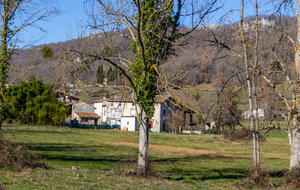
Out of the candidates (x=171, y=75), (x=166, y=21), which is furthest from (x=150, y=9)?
(x=171, y=75)

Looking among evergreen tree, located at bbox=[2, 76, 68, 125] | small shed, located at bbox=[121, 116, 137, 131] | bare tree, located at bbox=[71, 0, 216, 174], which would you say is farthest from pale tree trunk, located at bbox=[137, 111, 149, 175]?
small shed, located at bbox=[121, 116, 137, 131]

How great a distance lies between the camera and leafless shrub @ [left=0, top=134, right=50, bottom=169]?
33.8 feet

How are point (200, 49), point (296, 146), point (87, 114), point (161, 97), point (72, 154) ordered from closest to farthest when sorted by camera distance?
point (161, 97), point (200, 49), point (296, 146), point (72, 154), point (87, 114)

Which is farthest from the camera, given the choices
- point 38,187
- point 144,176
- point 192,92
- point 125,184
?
point 144,176

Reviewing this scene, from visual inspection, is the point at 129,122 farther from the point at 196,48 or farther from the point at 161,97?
the point at 161,97

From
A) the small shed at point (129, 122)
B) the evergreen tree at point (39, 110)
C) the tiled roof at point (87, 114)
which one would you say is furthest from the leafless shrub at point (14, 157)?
the tiled roof at point (87, 114)

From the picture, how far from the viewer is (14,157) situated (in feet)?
34.4

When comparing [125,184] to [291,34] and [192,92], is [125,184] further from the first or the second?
[291,34]

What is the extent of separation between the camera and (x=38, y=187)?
24.7 feet

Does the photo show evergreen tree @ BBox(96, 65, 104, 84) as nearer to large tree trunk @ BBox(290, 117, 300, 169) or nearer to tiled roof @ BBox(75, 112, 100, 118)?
large tree trunk @ BBox(290, 117, 300, 169)

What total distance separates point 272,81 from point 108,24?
24.2ft

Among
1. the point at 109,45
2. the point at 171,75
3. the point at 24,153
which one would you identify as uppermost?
the point at 109,45

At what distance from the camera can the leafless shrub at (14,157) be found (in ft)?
33.8

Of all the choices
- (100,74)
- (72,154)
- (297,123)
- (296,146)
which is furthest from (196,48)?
(72,154)
